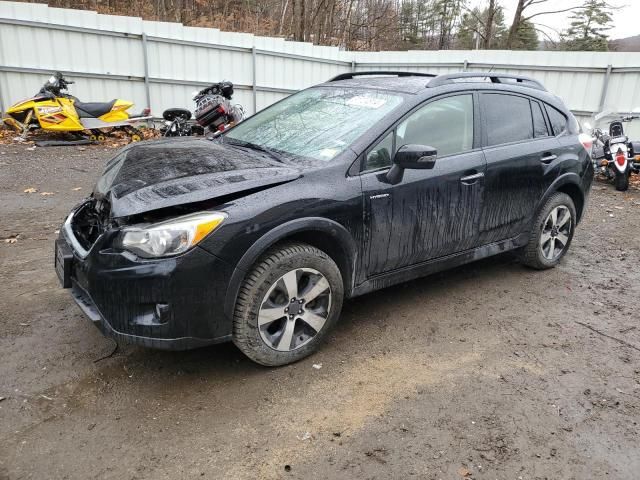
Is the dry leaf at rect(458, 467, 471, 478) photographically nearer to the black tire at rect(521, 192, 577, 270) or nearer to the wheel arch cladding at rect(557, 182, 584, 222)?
the black tire at rect(521, 192, 577, 270)

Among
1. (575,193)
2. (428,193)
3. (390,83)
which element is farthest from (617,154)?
(428,193)

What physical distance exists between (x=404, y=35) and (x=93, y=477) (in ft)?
115

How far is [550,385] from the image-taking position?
3.01 m

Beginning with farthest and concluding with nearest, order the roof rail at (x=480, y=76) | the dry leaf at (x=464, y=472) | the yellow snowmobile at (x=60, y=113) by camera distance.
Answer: the yellow snowmobile at (x=60, y=113) < the roof rail at (x=480, y=76) < the dry leaf at (x=464, y=472)

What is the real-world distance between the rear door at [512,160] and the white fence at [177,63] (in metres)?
4.91

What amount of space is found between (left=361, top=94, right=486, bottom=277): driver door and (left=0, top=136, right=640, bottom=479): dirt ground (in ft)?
1.87

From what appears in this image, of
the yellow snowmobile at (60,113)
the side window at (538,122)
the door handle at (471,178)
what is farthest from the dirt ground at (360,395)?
the yellow snowmobile at (60,113)

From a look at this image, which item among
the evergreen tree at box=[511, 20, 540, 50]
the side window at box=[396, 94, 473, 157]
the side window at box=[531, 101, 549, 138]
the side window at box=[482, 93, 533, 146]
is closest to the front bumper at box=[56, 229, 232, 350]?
the side window at box=[396, 94, 473, 157]

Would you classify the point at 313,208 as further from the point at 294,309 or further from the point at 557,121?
the point at 557,121

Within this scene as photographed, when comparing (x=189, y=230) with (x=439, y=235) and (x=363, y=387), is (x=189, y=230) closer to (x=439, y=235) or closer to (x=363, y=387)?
(x=363, y=387)

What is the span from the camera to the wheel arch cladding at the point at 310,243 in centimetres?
271

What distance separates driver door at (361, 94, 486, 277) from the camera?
3.28m

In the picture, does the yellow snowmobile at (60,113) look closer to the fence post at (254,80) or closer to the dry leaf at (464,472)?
the fence post at (254,80)

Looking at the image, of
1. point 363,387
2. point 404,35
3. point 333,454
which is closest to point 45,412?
point 333,454
